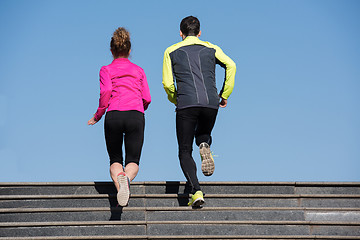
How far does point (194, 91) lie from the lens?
708cm

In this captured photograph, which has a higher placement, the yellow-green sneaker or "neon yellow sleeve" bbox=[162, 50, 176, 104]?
"neon yellow sleeve" bbox=[162, 50, 176, 104]

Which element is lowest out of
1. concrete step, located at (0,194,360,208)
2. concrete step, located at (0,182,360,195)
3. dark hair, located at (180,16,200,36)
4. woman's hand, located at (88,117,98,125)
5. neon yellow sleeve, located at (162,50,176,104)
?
concrete step, located at (0,194,360,208)

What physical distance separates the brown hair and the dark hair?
696mm

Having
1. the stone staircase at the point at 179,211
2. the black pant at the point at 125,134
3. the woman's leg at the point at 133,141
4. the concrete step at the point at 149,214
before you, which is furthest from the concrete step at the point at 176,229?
the black pant at the point at 125,134

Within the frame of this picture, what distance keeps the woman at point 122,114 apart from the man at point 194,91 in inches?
15.8

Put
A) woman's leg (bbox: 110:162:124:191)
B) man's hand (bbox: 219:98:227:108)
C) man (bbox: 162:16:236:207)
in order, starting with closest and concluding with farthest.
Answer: woman's leg (bbox: 110:162:124:191)
man (bbox: 162:16:236:207)
man's hand (bbox: 219:98:227:108)

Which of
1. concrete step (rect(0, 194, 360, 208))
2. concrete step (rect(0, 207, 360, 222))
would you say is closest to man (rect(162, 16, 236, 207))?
concrete step (rect(0, 207, 360, 222))

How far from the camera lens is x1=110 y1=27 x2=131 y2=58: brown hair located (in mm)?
7441

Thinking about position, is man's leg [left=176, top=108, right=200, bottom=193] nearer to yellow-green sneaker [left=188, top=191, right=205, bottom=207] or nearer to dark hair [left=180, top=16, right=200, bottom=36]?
yellow-green sneaker [left=188, top=191, right=205, bottom=207]

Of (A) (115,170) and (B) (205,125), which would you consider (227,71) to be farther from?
(A) (115,170)

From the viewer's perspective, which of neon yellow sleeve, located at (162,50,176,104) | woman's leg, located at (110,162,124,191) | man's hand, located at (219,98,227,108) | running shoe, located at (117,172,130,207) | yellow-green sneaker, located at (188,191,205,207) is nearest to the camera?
running shoe, located at (117,172,130,207)

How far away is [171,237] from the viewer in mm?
6586

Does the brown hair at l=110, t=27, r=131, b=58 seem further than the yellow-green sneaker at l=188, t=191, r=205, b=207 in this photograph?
Yes

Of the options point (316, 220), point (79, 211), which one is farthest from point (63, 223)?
point (316, 220)
